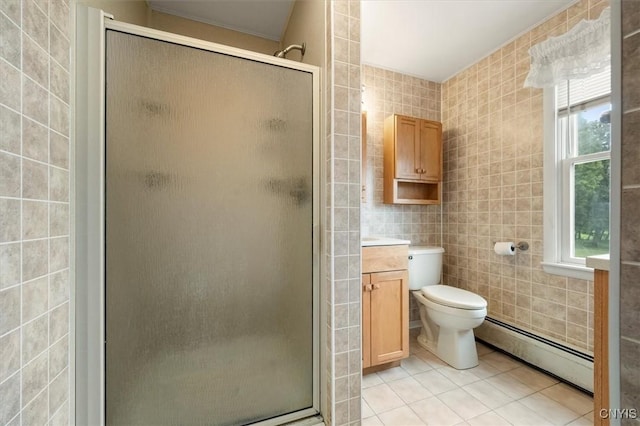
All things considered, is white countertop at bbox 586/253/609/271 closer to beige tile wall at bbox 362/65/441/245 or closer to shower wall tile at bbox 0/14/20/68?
beige tile wall at bbox 362/65/441/245

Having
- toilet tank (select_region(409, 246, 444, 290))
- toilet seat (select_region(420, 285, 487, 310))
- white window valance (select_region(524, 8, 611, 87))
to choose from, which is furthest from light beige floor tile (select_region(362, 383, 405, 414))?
white window valance (select_region(524, 8, 611, 87))

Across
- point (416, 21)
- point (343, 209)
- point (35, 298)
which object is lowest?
point (35, 298)

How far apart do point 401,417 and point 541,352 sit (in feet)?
3.84

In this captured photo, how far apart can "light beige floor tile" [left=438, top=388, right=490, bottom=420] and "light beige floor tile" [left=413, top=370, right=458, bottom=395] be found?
0.04 m

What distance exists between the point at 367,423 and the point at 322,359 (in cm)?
49

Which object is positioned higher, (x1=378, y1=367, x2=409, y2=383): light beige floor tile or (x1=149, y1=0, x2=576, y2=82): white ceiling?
(x1=149, y1=0, x2=576, y2=82): white ceiling

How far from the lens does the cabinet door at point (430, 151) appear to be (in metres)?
2.33

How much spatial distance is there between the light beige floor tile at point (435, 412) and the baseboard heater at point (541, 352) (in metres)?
0.88

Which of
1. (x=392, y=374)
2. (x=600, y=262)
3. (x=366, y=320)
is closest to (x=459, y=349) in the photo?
(x=392, y=374)

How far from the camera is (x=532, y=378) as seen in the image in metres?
1.71

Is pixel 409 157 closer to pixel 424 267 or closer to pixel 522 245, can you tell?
pixel 424 267

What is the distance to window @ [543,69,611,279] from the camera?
63.4 inches

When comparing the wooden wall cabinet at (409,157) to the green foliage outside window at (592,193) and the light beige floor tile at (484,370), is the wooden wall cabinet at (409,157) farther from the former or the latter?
the light beige floor tile at (484,370)

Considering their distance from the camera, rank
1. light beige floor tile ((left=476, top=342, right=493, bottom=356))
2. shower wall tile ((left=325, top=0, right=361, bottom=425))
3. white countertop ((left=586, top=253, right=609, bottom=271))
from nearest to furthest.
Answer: white countertop ((left=586, top=253, right=609, bottom=271)), shower wall tile ((left=325, top=0, right=361, bottom=425)), light beige floor tile ((left=476, top=342, right=493, bottom=356))
